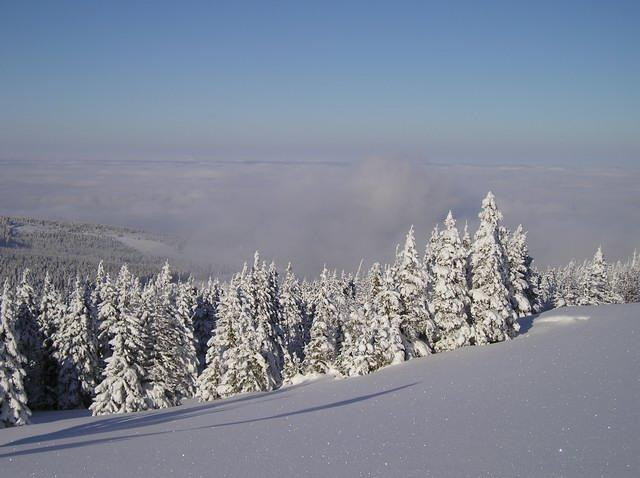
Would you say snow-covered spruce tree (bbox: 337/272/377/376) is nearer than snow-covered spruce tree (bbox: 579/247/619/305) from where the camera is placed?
Yes

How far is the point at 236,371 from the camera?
36.7m

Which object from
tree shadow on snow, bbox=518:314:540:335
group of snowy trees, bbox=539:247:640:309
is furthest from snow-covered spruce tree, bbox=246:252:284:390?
group of snowy trees, bbox=539:247:640:309

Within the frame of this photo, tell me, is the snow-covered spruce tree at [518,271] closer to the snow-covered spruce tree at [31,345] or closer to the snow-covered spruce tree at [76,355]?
the snow-covered spruce tree at [76,355]

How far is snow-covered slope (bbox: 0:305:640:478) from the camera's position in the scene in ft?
33.4

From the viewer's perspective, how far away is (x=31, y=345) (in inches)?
1768

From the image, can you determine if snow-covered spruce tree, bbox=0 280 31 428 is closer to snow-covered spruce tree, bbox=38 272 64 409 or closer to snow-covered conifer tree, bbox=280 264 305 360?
snow-covered spruce tree, bbox=38 272 64 409

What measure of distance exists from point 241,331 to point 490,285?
1927cm

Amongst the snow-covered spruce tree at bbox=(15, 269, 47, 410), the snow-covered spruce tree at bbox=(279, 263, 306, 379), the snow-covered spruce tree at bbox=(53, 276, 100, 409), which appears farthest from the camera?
the snow-covered spruce tree at bbox=(279, 263, 306, 379)

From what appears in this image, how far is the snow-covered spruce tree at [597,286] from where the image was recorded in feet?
193

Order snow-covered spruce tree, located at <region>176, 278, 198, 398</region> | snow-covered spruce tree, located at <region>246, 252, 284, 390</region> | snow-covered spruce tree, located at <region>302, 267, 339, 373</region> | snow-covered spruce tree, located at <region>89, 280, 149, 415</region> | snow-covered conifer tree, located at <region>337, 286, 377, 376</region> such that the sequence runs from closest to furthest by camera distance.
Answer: snow-covered conifer tree, located at <region>337, 286, 377, 376</region> → snow-covered spruce tree, located at <region>89, 280, 149, 415</region> → snow-covered spruce tree, located at <region>302, 267, 339, 373</region> → snow-covered spruce tree, located at <region>246, 252, 284, 390</region> → snow-covered spruce tree, located at <region>176, 278, 198, 398</region>

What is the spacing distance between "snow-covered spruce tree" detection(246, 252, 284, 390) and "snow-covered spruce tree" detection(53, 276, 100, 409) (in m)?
15.2

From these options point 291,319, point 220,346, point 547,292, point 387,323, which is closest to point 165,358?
point 220,346

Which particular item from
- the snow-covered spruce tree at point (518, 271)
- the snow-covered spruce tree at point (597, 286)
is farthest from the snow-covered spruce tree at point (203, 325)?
the snow-covered spruce tree at point (597, 286)

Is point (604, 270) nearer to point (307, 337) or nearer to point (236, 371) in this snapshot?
point (307, 337)
